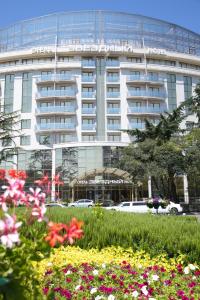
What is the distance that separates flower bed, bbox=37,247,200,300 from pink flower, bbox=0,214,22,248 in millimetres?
1855

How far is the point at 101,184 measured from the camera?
48688 mm

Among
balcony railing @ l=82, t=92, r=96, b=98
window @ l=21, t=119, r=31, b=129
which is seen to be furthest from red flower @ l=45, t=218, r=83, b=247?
balcony railing @ l=82, t=92, r=96, b=98

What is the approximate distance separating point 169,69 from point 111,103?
1151 centimetres

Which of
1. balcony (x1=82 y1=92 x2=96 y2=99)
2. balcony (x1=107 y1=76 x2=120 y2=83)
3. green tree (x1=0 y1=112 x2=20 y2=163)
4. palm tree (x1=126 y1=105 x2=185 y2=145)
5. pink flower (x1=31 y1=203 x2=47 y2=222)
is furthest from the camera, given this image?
balcony (x1=107 y1=76 x2=120 y2=83)

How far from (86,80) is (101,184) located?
703 inches

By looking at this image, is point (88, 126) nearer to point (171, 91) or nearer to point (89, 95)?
point (89, 95)

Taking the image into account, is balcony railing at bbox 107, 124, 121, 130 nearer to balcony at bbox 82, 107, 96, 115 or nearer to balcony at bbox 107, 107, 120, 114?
balcony at bbox 107, 107, 120, 114

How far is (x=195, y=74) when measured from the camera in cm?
6091

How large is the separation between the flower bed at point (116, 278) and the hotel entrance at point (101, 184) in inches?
1652

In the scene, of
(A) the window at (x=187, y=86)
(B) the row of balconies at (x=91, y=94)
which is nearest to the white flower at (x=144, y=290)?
(B) the row of balconies at (x=91, y=94)

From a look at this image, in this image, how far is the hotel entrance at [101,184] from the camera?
48.7 meters

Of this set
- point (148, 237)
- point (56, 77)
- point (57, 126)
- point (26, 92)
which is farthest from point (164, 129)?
point (148, 237)

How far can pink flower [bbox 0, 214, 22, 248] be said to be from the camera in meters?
2.17

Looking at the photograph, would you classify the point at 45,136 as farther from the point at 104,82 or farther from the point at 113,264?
the point at 113,264
